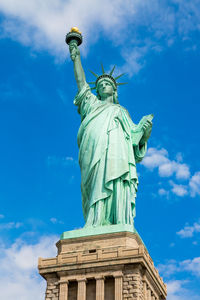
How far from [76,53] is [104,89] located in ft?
7.98

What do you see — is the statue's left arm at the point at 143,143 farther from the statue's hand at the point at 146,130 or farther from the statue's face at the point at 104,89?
the statue's face at the point at 104,89

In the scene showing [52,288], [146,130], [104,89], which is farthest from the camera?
[104,89]

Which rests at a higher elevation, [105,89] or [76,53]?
[76,53]

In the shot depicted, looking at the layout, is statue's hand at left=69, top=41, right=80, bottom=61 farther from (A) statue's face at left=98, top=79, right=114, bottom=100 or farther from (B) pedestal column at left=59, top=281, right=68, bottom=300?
(B) pedestal column at left=59, top=281, right=68, bottom=300

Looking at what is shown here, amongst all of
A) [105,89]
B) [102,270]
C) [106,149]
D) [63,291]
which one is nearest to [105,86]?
[105,89]

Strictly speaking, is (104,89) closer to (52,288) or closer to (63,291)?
(52,288)

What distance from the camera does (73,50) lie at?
109 ft

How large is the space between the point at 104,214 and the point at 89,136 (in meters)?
4.22

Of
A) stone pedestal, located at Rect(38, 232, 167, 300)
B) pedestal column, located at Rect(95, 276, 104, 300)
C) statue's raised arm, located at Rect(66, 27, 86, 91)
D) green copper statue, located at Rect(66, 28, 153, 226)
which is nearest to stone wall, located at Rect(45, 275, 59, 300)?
stone pedestal, located at Rect(38, 232, 167, 300)

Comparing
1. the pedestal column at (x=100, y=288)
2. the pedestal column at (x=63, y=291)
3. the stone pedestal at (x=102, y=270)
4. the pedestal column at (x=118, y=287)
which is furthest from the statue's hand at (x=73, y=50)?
the pedestal column at (x=118, y=287)

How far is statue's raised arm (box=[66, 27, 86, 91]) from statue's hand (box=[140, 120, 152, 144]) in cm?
392

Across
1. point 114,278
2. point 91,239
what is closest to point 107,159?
point 91,239

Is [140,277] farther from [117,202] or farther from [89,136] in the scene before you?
[89,136]

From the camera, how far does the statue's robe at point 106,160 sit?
91.9ft
